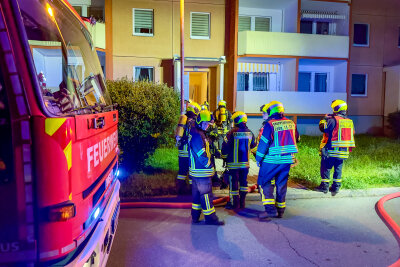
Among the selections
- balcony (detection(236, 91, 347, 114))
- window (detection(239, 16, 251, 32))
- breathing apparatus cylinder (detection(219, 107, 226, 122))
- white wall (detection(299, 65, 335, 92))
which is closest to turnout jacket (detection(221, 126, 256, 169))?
breathing apparatus cylinder (detection(219, 107, 226, 122))

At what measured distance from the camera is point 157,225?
16.3 feet

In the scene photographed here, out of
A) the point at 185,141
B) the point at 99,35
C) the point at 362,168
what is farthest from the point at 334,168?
the point at 99,35

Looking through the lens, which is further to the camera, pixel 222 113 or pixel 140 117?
pixel 222 113

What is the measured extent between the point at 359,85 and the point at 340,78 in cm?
189

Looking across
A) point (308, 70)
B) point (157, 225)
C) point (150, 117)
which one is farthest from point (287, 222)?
point (308, 70)

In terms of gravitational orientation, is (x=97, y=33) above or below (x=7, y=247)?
above

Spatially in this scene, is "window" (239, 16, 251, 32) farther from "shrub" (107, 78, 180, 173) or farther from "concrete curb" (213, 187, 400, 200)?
"concrete curb" (213, 187, 400, 200)

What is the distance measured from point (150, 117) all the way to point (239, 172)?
2479mm

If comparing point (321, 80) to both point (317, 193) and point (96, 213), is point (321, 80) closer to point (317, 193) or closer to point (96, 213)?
point (317, 193)

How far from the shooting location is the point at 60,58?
9.57ft

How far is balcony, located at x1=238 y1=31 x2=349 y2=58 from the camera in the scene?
15141 mm

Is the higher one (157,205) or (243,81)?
(243,81)

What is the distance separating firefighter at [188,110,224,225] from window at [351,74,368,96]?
15.9 metres

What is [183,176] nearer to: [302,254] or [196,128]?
[196,128]
